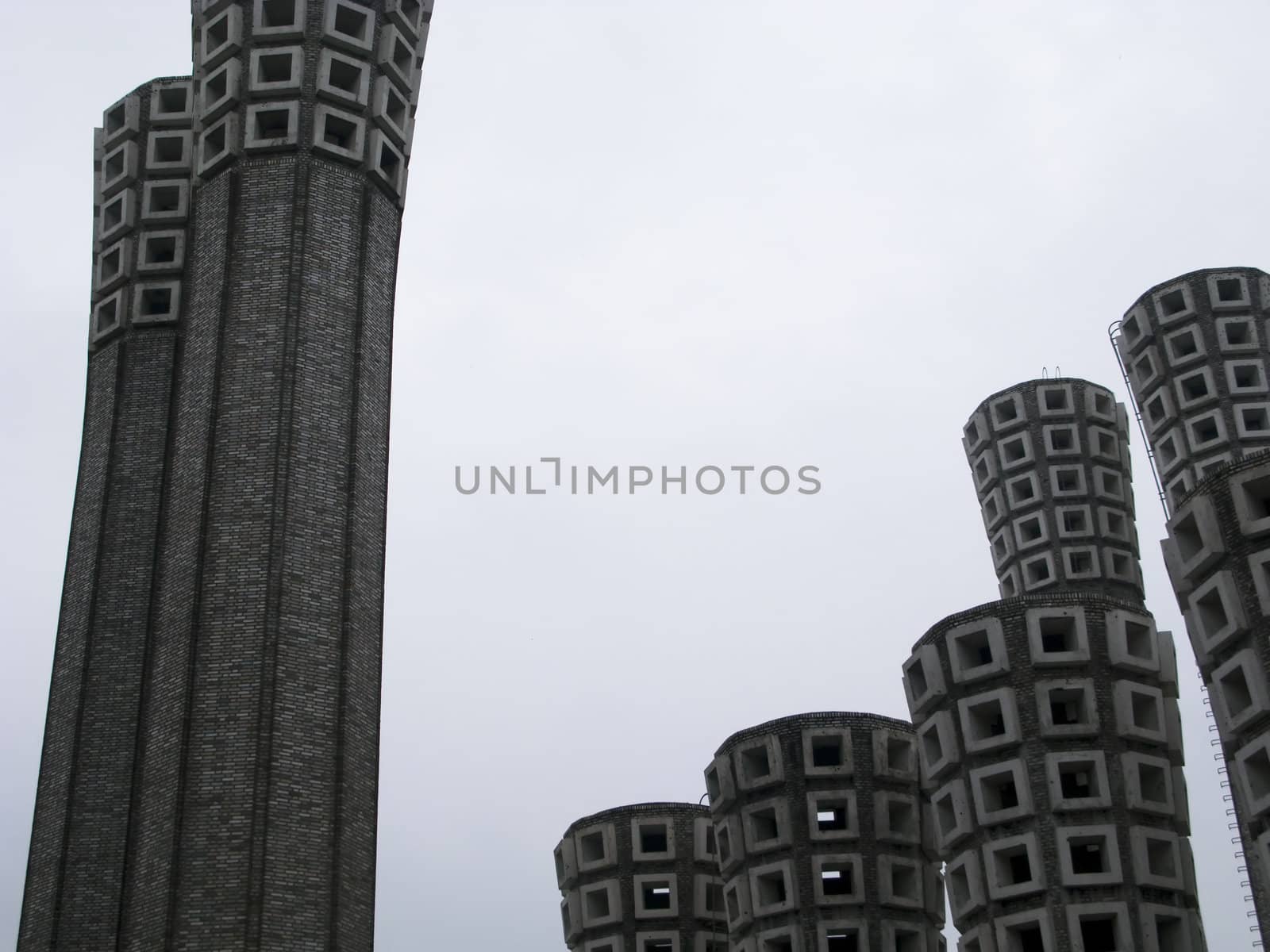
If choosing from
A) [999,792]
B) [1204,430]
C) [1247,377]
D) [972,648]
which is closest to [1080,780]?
[999,792]

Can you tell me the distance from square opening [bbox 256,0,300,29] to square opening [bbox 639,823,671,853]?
26741mm

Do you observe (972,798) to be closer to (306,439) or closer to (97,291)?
(306,439)

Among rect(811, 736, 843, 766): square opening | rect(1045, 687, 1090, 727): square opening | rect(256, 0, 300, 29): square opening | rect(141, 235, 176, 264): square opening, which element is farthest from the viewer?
rect(811, 736, 843, 766): square opening

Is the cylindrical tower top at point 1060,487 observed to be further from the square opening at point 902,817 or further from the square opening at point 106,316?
the square opening at point 106,316

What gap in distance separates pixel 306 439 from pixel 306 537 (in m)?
2.11

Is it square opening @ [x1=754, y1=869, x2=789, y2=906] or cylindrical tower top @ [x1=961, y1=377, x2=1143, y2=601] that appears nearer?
square opening @ [x1=754, y1=869, x2=789, y2=906]

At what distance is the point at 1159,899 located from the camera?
3544 cm

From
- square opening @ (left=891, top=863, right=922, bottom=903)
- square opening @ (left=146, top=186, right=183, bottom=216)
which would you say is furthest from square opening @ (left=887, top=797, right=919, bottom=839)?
square opening @ (left=146, top=186, right=183, bottom=216)

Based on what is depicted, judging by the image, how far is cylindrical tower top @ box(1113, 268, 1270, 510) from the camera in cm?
5441

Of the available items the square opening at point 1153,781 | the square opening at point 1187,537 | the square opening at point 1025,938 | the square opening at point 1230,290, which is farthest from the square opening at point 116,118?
the square opening at point 1230,290

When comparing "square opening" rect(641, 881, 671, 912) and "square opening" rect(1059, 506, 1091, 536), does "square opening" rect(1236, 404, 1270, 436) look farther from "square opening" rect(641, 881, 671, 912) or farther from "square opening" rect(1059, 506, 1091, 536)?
"square opening" rect(641, 881, 671, 912)

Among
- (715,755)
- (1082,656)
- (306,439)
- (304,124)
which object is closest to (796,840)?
(715,755)

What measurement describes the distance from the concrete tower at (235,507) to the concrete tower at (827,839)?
1569cm

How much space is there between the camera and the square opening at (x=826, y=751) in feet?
144
